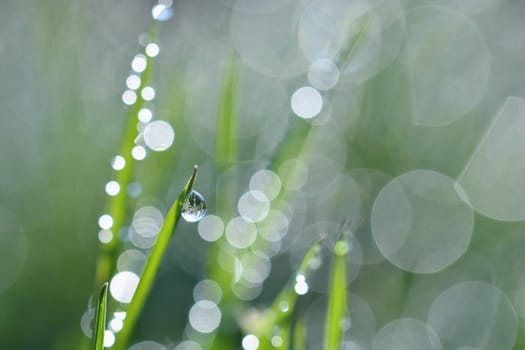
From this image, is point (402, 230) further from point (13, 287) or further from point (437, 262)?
point (13, 287)

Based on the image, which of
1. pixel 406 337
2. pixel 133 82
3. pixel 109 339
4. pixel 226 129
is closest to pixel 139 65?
pixel 133 82

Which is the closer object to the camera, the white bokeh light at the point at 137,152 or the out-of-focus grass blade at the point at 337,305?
the out-of-focus grass blade at the point at 337,305

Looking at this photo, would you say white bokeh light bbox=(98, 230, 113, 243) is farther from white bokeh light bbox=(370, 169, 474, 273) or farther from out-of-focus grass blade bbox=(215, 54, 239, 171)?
white bokeh light bbox=(370, 169, 474, 273)

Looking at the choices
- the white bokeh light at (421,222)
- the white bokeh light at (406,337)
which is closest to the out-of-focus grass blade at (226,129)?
the white bokeh light at (406,337)

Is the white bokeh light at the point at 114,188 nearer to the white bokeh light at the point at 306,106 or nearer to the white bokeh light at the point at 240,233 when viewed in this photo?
the white bokeh light at the point at 240,233

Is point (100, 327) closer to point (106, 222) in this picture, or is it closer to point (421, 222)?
point (106, 222)

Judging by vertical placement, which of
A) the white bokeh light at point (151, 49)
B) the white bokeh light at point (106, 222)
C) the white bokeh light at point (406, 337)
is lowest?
the white bokeh light at point (406, 337)
